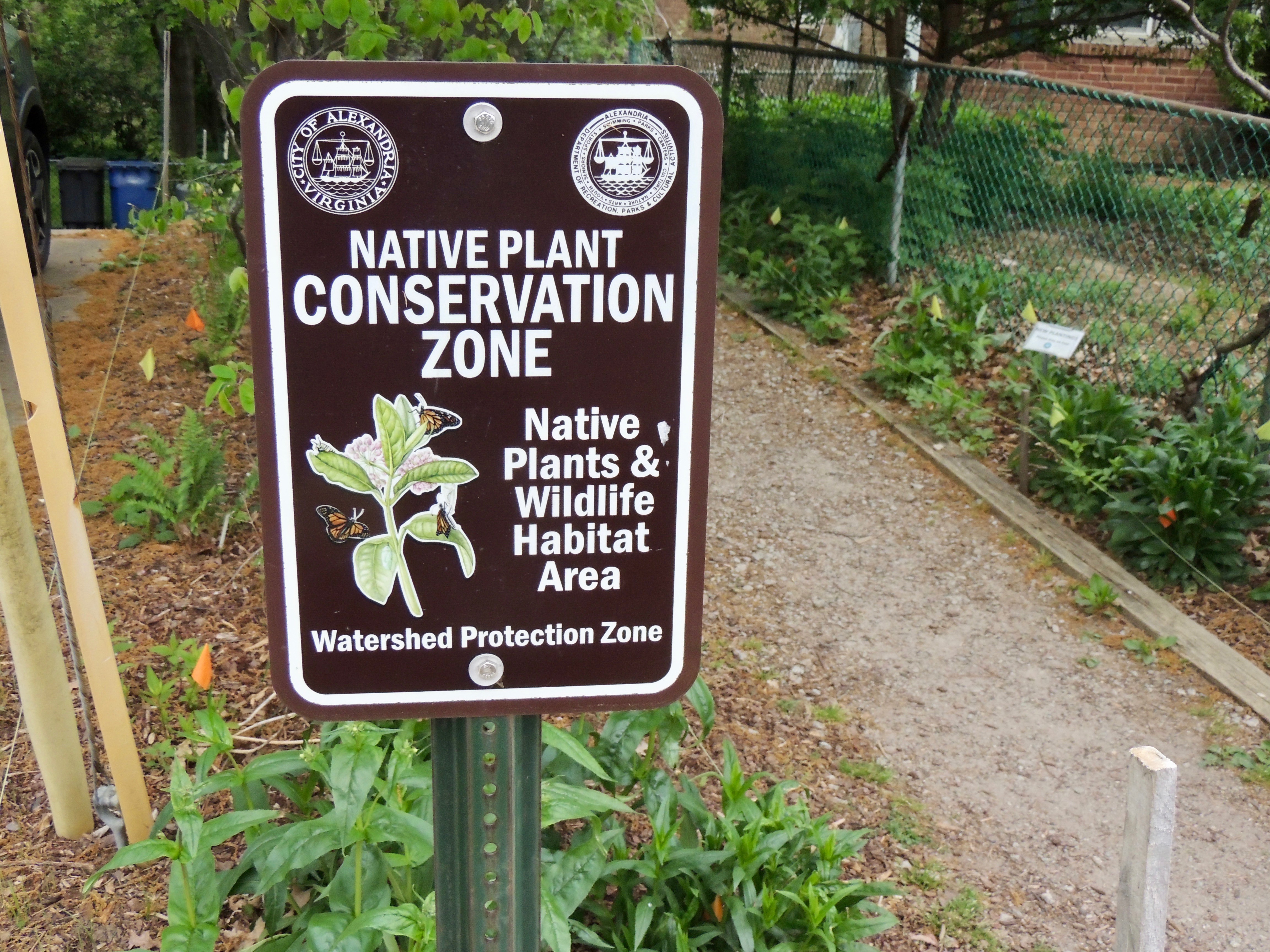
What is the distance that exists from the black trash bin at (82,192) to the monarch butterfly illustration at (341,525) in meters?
11.0

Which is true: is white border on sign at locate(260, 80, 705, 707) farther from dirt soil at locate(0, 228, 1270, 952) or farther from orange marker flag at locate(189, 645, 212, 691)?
dirt soil at locate(0, 228, 1270, 952)

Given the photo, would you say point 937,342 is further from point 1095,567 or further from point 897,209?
point 1095,567

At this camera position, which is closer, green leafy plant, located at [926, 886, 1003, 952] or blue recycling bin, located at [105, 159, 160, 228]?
green leafy plant, located at [926, 886, 1003, 952]

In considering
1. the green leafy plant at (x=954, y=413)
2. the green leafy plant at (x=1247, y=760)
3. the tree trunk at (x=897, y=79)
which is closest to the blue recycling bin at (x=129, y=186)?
the tree trunk at (x=897, y=79)

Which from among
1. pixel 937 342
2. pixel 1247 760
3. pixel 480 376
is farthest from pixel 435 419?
pixel 937 342

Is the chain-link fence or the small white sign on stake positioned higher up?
the chain-link fence

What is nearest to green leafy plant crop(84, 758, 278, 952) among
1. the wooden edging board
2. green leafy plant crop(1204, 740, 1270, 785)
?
green leafy plant crop(1204, 740, 1270, 785)

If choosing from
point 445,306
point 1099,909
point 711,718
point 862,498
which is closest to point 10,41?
point 862,498

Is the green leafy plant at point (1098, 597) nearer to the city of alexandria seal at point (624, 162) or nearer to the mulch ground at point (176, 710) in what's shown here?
the mulch ground at point (176, 710)

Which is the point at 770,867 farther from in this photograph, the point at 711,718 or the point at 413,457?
the point at 413,457

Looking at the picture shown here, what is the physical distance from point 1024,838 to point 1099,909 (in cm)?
32

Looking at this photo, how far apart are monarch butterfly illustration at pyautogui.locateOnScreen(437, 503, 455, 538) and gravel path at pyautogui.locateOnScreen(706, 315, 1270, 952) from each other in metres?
1.97

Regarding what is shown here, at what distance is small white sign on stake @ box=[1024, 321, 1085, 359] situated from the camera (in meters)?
5.44

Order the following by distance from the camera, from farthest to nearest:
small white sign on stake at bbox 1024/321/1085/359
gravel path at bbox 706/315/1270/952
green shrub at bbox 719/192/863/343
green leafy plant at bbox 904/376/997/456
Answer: green shrub at bbox 719/192/863/343 < green leafy plant at bbox 904/376/997/456 < small white sign on stake at bbox 1024/321/1085/359 < gravel path at bbox 706/315/1270/952
